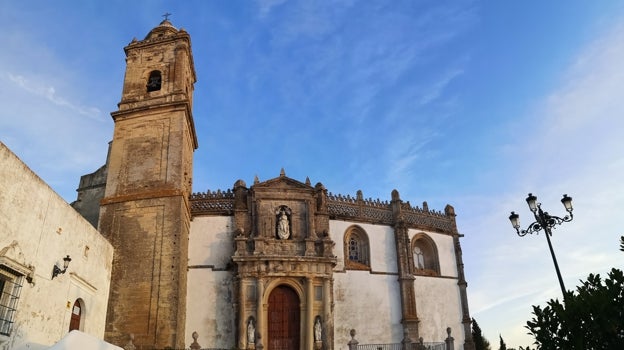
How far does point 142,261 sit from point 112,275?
1155 mm

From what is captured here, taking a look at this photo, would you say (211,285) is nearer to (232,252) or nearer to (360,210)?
(232,252)

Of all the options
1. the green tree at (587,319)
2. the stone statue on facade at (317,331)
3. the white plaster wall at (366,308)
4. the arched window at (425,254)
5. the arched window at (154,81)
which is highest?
the arched window at (154,81)

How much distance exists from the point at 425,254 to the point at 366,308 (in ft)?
16.8

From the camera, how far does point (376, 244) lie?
23062mm

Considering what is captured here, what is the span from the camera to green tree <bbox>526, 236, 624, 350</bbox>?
240 inches

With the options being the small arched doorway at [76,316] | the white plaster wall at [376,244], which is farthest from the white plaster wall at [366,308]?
the small arched doorway at [76,316]

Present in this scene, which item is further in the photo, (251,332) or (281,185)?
(281,185)

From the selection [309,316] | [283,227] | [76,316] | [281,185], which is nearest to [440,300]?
[309,316]

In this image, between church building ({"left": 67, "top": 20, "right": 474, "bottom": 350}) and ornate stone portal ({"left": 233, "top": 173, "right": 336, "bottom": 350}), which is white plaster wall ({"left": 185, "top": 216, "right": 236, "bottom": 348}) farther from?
ornate stone portal ({"left": 233, "top": 173, "right": 336, "bottom": 350})

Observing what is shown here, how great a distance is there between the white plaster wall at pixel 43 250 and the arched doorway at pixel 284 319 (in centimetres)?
706

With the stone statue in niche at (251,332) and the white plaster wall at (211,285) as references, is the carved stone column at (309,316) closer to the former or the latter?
the stone statue in niche at (251,332)

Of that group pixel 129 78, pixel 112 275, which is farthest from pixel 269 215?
pixel 129 78

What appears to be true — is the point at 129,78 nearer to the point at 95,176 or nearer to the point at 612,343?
the point at 95,176

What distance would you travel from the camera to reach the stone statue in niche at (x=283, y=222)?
69.1 ft
